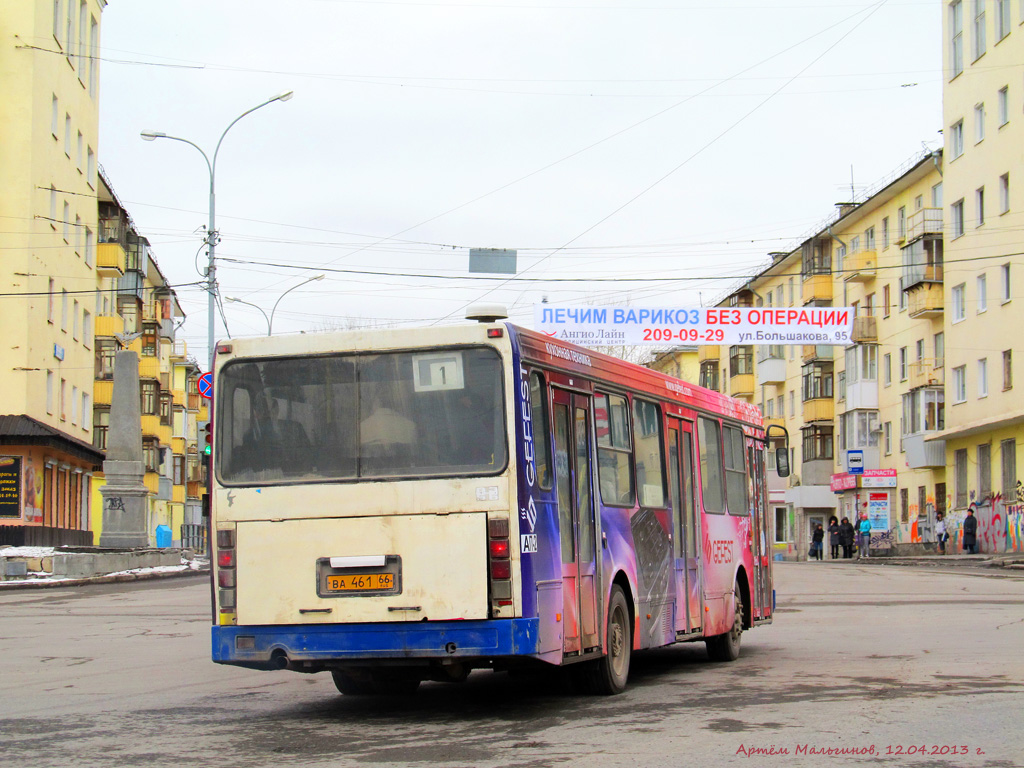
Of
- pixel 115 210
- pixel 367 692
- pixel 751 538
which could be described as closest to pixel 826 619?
pixel 751 538

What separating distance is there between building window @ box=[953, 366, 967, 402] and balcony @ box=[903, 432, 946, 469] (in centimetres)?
240

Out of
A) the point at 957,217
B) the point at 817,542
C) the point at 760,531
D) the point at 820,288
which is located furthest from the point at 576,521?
the point at 820,288

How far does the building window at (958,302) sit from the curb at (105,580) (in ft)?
93.2

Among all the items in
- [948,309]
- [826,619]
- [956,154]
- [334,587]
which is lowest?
[826,619]

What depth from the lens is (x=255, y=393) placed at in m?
10.1

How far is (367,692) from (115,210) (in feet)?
197

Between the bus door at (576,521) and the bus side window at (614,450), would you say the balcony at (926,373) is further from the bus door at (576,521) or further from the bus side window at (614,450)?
the bus door at (576,521)

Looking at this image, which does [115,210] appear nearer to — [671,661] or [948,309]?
[948,309]

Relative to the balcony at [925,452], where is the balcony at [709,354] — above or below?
above

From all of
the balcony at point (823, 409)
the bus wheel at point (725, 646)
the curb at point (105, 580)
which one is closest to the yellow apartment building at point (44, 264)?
the curb at point (105, 580)

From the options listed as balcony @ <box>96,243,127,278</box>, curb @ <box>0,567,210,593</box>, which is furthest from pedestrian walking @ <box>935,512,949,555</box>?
balcony @ <box>96,243,127,278</box>

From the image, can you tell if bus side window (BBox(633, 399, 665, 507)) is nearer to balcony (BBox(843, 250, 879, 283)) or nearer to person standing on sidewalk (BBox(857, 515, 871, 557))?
person standing on sidewalk (BBox(857, 515, 871, 557))

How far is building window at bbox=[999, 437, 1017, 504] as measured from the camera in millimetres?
47844

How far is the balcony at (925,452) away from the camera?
5550 cm
